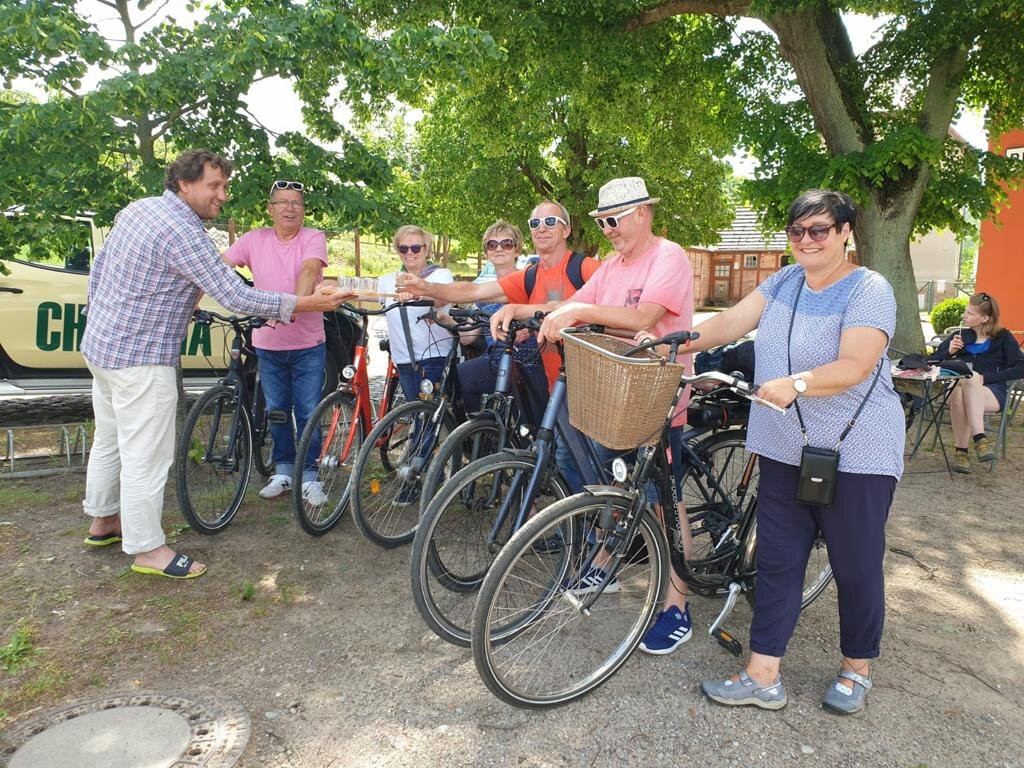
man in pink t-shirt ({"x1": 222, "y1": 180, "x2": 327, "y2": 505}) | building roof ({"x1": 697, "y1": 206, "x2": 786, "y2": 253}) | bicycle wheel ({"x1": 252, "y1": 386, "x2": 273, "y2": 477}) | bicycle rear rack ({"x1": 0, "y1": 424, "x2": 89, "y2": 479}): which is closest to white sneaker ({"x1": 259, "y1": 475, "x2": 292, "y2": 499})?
bicycle wheel ({"x1": 252, "y1": 386, "x2": 273, "y2": 477})

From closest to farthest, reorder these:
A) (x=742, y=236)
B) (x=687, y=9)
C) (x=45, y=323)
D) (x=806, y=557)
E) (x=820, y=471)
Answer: (x=820, y=471) < (x=806, y=557) < (x=45, y=323) < (x=687, y=9) < (x=742, y=236)

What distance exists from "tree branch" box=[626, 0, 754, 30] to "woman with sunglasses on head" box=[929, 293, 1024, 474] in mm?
4962

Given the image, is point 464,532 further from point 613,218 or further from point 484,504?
point 613,218

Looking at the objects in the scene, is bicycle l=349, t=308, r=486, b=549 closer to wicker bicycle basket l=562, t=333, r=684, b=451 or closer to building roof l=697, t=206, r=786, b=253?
wicker bicycle basket l=562, t=333, r=684, b=451

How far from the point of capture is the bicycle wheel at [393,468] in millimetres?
4109

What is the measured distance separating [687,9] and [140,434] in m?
9.32

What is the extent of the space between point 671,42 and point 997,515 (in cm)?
918

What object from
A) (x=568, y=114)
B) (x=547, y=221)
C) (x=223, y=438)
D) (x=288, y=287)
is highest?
(x=568, y=114)

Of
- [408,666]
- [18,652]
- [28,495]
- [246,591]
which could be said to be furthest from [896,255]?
[18,652]

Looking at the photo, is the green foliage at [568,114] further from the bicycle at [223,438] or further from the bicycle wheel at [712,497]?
the bicycle wheel at [712,497]

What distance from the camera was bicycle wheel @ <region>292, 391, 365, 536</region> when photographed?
169 inches

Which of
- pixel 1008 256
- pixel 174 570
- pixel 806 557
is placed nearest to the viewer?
pixel 806 557

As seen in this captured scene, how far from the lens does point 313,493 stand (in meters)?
4.43

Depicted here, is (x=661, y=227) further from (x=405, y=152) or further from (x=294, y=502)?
(x=405, y=152)
